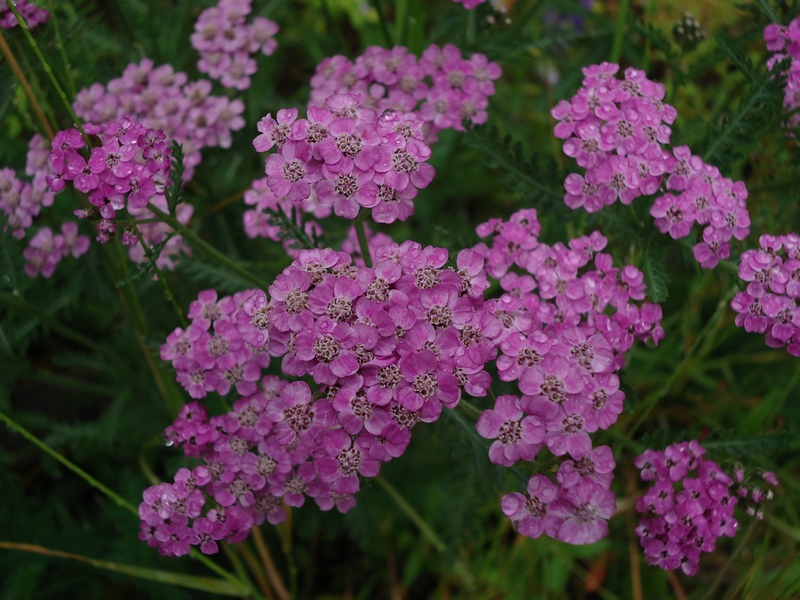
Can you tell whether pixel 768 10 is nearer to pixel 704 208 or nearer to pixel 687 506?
pixel 704 208

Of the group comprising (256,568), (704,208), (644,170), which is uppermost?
(644,170)

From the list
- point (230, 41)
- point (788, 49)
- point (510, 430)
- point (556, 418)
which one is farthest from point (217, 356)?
point (788, 49)

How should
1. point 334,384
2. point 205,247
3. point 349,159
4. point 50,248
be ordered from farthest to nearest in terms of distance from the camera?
point 50,248 < point 205,247 < point 349,159 < point 334,384

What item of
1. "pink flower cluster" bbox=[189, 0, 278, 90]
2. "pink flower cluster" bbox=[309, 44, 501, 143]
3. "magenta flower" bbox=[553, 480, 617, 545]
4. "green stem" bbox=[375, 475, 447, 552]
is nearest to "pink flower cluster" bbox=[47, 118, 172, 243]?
"pink flower cluster" bbox=[309, 44, 501, 143]

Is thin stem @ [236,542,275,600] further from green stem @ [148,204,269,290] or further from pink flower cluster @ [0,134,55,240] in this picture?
pink flower cluster @ [0,134,55,240]

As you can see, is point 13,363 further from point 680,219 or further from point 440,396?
point 680,219

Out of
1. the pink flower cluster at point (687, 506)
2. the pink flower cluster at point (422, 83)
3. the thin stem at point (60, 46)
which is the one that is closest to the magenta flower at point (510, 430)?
the pink flower cluster at point (687, 506)
